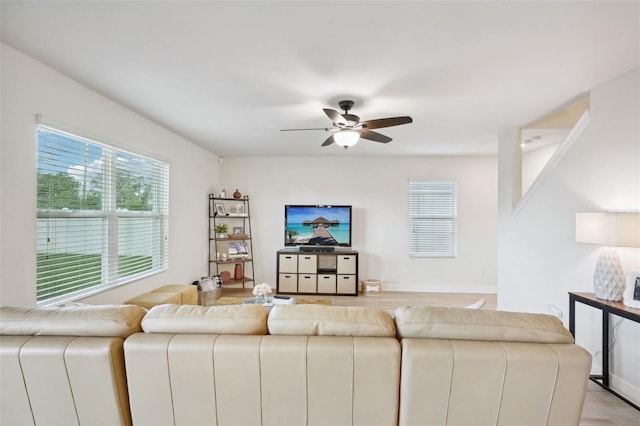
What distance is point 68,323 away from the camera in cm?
139

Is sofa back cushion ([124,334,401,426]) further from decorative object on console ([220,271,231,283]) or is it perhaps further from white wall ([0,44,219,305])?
decorative object on console ([220,271,231,283])

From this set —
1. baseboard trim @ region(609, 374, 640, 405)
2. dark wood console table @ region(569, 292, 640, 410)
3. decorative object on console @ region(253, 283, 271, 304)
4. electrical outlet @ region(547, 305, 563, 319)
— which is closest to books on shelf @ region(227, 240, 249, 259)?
decorative object on console @ region(253, 283, 271, 304)

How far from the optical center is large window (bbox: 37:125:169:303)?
2457mm

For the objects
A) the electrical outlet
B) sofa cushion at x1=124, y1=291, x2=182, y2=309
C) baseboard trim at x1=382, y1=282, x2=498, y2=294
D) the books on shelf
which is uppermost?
the books on shelf

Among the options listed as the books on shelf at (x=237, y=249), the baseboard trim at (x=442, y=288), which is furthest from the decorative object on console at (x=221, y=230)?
the baseboard trim at (x=442, y=288)

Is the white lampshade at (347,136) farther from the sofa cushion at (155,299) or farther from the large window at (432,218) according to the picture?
the large window at (432,218)

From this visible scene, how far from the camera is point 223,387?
1330 millimetres

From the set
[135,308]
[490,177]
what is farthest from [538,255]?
[135,308]

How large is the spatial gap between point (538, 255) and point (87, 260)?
15.3ft

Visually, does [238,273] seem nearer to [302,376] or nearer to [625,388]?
[302,376]

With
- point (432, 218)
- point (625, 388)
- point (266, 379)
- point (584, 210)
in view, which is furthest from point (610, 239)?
point (432, 218)

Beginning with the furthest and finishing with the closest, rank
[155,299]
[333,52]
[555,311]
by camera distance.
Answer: [155,299], [555,311], [333,52]

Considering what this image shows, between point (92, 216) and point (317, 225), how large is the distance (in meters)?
3.50

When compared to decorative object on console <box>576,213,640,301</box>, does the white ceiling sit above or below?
above
